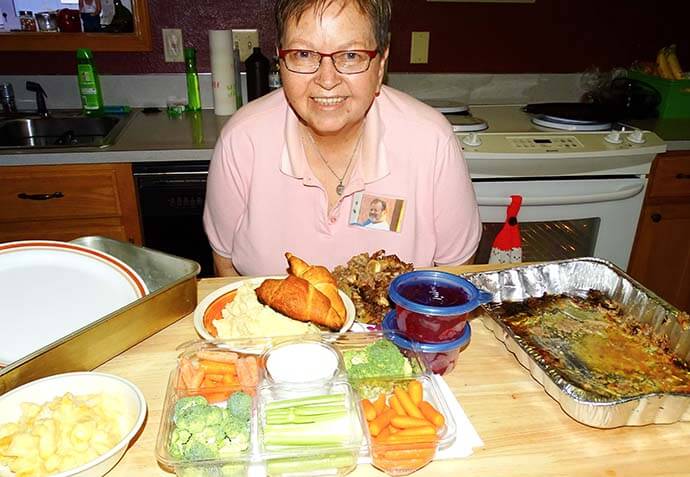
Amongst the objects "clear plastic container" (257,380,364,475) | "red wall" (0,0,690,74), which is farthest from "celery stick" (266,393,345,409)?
"red wall" (0,0,690,74)

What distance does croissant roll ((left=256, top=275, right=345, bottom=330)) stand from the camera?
3.22 feet

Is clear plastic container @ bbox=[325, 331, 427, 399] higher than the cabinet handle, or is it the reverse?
clear plastic container @ bbox=[325, 331, 427, 399]

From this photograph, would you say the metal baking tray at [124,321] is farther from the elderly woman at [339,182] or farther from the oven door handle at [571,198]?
the oven door handle at [571,198]

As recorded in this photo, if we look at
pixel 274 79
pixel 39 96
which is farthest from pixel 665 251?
pixel 39 96

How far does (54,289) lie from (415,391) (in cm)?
71

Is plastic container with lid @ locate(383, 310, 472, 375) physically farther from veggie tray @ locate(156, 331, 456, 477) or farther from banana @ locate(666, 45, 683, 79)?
→ banana @ locate(666, 45, 683, 79)

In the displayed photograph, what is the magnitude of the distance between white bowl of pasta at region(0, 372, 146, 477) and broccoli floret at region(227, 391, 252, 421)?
131 mm

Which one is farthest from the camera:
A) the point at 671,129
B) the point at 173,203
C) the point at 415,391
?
the point at 671,129

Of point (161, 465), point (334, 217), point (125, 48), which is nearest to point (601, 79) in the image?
point (334, 217)

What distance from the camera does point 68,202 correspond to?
222cm

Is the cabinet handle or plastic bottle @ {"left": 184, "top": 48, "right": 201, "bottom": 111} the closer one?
the cabinet handle

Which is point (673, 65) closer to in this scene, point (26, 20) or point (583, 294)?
point (583, 294)

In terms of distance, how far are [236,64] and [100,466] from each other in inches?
91.2

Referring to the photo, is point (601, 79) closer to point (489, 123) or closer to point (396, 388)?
point (489, 123)
